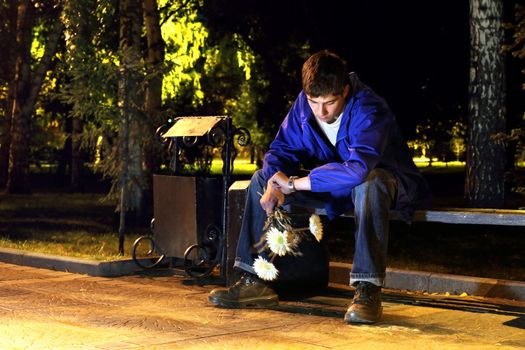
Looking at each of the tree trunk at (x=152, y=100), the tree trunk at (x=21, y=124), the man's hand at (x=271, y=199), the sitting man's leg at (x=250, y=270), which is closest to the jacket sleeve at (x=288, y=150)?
the sitting man's leg at (x=250, y=270)

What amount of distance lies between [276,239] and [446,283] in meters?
1.99

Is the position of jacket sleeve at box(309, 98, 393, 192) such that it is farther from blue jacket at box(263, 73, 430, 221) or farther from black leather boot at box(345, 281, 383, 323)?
black leather boot at box(345, 281, 383, 323)

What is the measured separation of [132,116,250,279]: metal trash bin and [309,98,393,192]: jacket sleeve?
2.06 metres

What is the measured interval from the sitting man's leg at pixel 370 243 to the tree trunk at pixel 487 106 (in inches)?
298

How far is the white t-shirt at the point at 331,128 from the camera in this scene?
6168 millimetres

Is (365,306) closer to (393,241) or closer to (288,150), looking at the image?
(288,150)

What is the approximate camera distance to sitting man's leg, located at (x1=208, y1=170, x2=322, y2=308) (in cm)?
635

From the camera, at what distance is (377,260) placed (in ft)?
19.0

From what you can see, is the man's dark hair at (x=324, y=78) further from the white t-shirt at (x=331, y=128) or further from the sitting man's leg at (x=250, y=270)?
the sitting man's leg at (x=250, y=270)

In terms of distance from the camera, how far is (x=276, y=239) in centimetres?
629

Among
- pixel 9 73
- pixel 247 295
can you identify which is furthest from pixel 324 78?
pixel 9 73

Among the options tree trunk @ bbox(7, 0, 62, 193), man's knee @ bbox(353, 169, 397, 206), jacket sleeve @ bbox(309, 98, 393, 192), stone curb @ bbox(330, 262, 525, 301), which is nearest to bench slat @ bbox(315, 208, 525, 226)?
man's knee @ bbox(353, 169, 397, 206)

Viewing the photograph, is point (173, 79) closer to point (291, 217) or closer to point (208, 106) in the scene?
point (208, 106)

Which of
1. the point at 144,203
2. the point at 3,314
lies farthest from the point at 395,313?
the point at 144,203
